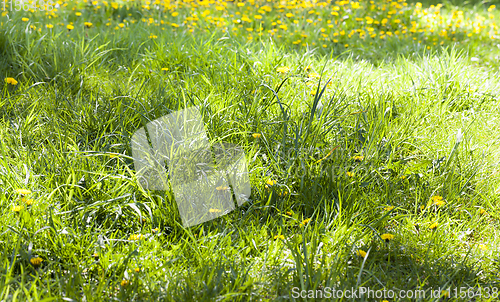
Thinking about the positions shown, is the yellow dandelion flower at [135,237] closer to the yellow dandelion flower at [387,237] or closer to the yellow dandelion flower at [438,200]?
the yellow dandelion flower at [387,237]

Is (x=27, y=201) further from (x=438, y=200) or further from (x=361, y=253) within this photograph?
(x=438, y=200)

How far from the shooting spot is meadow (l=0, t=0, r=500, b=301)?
60.8 inches

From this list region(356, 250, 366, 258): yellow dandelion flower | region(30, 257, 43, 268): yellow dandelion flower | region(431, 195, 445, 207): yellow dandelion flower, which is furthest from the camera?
region(431, 195, 445, 207): yellow dandelion flower

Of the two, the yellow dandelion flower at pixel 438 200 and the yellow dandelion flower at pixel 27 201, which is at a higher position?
the yellow dandelion flower at pixel 27 201

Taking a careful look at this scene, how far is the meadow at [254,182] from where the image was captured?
154 centimetres

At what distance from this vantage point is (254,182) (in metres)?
→ 2.01

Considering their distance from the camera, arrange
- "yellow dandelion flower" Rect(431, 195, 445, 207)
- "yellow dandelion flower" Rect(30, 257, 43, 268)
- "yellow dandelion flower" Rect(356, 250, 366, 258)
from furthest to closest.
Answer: "yellow dandelion flower" Rect(431, 195, 445, 207) < "yellow dandelion flower" Rect(356, 250, 366, 258) < "yellow dandelion flower" Rect(30, 257, 43, 268)

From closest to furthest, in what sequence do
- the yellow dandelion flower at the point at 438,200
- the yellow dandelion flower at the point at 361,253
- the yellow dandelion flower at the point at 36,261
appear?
the yellow dandelion flower at the point at 36,261, the yellow dandelion flower at the point at 361,253, the yellow dandelion flower at the point at 438,200

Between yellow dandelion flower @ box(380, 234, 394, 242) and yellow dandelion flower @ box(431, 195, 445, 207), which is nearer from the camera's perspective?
yellow dandelion flower @ box(380, 234, 394, 242)

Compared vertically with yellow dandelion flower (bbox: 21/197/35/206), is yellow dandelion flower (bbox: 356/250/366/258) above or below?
below

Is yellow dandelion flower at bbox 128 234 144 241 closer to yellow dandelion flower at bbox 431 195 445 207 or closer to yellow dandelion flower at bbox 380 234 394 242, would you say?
yellow dandelion flower at bbox 380 234 394 242

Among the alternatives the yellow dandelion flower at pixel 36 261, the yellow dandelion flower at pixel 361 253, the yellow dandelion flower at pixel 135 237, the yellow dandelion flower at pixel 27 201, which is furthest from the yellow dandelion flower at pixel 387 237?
the yellow dandelion flower at pixel 27 201

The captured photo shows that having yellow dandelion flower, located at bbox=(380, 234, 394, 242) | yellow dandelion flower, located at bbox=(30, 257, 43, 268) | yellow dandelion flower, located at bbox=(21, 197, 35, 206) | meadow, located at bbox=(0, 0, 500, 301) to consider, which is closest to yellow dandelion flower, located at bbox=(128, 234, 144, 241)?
meadow, located at bbox=(0, 0, 500, 301)

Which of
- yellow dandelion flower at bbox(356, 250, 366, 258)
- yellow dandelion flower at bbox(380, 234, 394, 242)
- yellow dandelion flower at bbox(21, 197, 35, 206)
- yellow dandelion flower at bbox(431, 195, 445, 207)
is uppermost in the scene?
yellow dandelion flower at bbox(21, 197, 35, 206)
